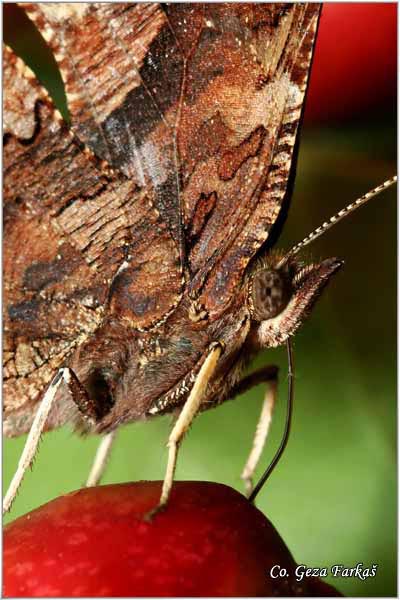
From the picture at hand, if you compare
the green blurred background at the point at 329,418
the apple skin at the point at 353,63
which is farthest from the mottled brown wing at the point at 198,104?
the apple skin at the point at 353,63

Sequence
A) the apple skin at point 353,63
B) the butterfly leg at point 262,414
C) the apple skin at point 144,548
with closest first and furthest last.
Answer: the apple skin at point 144,548, the butterfly leg at point 262,414, the apple skin at point 353,63

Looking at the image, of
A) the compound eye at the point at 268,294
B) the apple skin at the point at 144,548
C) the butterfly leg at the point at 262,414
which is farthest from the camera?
the butterfly leg at the point at 262,414

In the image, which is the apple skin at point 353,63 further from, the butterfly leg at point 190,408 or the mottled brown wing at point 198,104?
the butterfly leg at point 190,408

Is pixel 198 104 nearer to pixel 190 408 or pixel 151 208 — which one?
pixel 151 208

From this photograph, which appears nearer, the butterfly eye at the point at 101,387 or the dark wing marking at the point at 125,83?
the dark wing marking at the point at 125,83

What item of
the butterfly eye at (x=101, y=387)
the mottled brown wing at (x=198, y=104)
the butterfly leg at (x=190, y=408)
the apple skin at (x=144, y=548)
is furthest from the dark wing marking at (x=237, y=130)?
the apple skin at (x=144, y=548)

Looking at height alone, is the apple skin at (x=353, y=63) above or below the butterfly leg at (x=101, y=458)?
above
